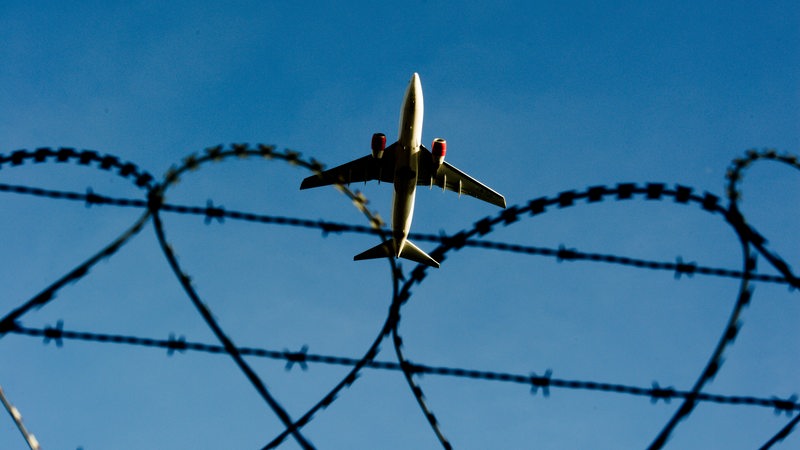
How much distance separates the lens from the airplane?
40.5 metres

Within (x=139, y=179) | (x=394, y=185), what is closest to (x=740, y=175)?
(x=139, y=179)

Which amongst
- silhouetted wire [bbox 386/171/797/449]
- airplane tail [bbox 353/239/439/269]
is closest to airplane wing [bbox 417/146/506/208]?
airplane tail [bbox 353/239/439/269]

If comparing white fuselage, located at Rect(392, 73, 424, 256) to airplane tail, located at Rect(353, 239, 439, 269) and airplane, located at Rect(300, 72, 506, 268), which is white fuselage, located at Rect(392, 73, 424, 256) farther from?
airplane tail, located at Rect(353, 239, 439, 269)

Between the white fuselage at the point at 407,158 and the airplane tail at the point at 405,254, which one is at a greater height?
the white fuselage at the point at 407,158

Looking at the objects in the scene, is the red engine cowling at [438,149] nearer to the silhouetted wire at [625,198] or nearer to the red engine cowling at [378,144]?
the red engine cowling at [378,144]

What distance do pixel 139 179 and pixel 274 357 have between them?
7.76 ft

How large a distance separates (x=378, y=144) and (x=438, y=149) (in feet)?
10.4

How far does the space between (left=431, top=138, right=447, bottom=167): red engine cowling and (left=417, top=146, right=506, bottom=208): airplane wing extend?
2.82ft

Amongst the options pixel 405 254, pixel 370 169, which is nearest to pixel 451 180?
pixel 370 169

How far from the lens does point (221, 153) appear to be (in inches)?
322

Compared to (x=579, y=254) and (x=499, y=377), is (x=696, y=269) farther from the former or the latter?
(x=499, y=377)

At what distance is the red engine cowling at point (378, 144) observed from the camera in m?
40.5

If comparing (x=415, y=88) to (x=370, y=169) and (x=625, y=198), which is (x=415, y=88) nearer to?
(x=370, y=169)

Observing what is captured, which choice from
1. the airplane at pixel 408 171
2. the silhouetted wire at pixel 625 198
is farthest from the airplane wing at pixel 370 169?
the silhouetted wire at pixel 625 198
